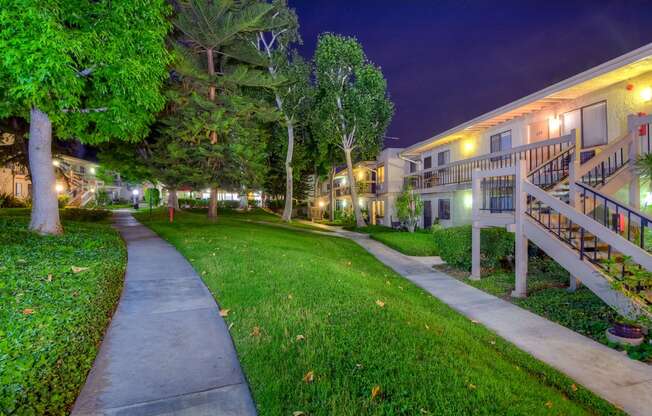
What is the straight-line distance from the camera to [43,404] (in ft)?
8.62

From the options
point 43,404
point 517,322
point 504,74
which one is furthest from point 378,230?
point 504,74

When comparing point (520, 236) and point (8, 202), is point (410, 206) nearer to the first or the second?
point (520, 236)

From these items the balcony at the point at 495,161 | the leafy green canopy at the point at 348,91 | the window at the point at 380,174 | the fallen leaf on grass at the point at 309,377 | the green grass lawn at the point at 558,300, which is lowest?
the green grass lawn at the point at 558,300

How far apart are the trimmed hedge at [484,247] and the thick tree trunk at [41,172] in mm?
10941

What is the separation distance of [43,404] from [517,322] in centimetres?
624

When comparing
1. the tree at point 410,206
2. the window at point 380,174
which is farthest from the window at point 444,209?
the window at point 380,174

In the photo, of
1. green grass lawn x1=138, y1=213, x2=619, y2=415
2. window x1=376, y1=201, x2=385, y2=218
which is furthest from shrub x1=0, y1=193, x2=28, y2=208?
window x1=376, y1=201, x2=385, y2=218

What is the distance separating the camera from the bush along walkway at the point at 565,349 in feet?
12.3

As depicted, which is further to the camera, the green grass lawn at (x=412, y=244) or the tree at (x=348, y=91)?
the tree at (x=348, y=91)

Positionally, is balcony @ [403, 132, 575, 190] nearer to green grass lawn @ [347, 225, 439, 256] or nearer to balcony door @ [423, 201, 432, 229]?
balcony door @ [423, 201, 432, 229]

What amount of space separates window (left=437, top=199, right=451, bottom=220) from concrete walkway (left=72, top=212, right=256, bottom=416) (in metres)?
15.9

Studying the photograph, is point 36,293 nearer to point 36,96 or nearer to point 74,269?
point 74,269

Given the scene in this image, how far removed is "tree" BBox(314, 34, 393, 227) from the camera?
23516 mm

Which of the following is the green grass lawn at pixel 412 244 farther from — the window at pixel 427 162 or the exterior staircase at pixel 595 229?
the window at pixel 427 162
